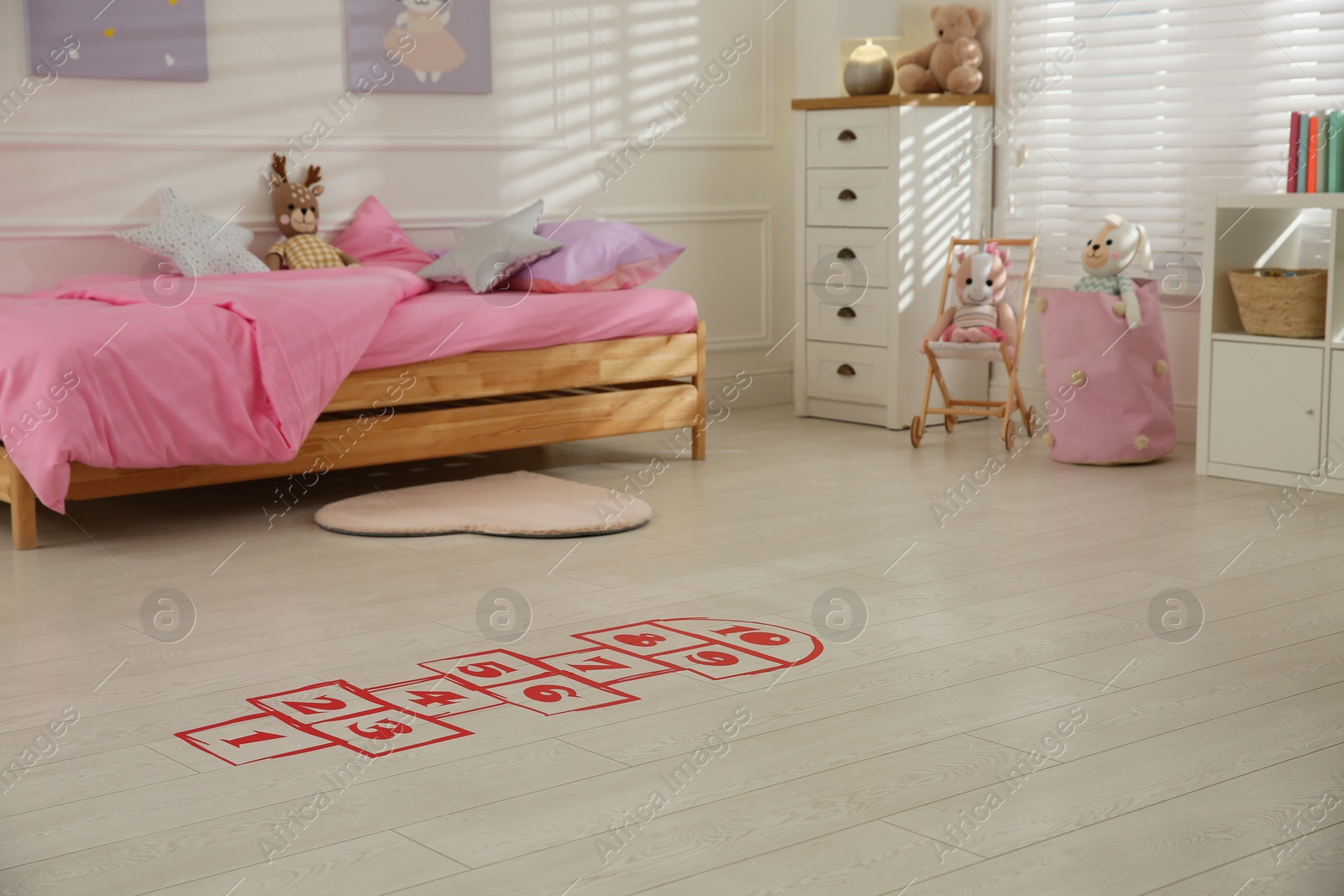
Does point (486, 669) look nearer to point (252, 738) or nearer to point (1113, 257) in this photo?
point (252, 738)

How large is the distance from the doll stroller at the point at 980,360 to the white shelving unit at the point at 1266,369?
27.5 inches

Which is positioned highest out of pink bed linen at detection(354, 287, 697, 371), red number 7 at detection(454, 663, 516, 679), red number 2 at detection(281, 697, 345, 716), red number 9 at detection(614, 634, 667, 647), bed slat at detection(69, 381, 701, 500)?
pink bed linen at detection(354, 287, 697, 371)

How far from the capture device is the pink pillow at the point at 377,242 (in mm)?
4836

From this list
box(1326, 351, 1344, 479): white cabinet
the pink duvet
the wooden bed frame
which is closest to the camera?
the pink duvet

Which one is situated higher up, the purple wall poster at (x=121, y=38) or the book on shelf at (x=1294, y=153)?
the purple wall poster at (x=121, y=38)

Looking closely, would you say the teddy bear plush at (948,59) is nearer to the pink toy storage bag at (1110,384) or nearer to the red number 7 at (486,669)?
the pink toy storage bag at (1110,384)

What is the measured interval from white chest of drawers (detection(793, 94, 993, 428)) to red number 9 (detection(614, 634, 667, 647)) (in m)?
2.72

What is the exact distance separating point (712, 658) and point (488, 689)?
43 cm

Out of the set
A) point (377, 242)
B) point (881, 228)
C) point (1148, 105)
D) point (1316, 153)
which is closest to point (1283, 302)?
point (1316, 153)

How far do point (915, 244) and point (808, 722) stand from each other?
3253 millimetres

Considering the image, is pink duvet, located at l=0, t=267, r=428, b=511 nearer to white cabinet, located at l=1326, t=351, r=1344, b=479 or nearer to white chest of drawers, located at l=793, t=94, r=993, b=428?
white chest of drawers, located at l=793, t=94, r=993, b=428

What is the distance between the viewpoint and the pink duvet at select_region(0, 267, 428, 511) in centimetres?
337

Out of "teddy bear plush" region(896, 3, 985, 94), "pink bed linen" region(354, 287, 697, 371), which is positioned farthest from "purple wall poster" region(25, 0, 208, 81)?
"teddy bear plush" region(896, 3, 985, 94)

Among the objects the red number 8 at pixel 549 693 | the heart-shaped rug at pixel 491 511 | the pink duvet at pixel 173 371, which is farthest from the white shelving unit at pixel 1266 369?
the red number 8 at pixel 549 693
